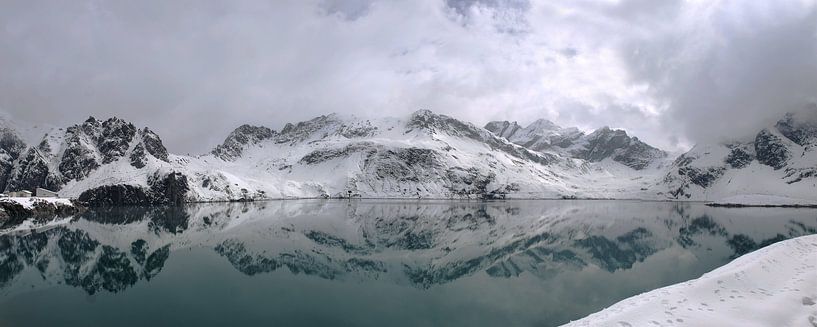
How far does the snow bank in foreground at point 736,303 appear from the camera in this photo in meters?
20.1

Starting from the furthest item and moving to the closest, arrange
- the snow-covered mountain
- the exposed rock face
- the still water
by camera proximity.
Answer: the exposed rock face → the snow-covered mountain → the still water

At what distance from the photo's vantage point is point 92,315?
25.5 m

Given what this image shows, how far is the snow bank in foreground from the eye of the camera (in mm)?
20094

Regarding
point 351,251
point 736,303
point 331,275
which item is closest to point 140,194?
point 351,251

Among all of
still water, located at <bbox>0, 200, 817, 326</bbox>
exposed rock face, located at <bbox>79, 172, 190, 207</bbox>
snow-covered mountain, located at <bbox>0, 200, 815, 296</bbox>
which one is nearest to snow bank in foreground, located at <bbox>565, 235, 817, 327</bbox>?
still water, located at <bbox>0, 200, 817, 326</bbox>

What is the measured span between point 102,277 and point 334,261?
64.0 ft

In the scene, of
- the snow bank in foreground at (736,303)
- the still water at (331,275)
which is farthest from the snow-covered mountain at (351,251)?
the snow bank in foreground at (736,303)

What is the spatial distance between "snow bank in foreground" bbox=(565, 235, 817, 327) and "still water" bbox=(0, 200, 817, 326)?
4668 millimetres

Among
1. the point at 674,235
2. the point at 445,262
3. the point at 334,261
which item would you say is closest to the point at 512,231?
the point at 674,235

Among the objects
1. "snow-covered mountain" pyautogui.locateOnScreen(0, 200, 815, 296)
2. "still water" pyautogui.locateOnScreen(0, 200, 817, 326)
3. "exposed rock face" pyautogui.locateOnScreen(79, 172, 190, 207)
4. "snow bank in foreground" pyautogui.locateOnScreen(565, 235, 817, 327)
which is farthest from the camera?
"exposed rock face" pyautogui.locateOnScreen(79, 172, 190, 207)

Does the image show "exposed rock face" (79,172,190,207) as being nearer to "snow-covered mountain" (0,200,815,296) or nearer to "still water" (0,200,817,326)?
"snow-covered mountain" (0,200,815,296)

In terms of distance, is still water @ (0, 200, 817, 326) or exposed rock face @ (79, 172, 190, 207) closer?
still water @ (0, 200, 817, 326)

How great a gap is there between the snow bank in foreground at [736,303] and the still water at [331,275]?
467 cm

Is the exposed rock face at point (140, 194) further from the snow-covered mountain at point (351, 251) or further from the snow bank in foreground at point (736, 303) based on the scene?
the snow bank in foreground at point (736, 303)
